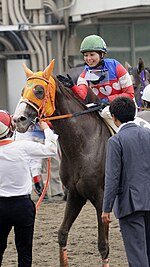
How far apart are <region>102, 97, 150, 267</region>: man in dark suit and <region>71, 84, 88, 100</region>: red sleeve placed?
5.32 ft

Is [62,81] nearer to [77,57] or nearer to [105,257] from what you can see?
[105,257]

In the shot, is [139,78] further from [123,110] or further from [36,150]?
[123,110]

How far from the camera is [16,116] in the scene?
21.2 feet

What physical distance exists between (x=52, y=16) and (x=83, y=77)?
705 centimetres

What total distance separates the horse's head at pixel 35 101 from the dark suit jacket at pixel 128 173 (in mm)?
1243

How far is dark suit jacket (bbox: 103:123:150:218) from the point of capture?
540cm

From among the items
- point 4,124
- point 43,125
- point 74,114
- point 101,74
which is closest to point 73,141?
point 74,114

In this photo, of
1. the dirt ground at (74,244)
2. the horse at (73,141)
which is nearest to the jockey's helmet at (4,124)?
the horse at (73,141)

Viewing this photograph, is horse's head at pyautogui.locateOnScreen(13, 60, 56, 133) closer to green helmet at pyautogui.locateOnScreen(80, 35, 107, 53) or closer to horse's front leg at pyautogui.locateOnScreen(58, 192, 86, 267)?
green helmet at pyautogui.locateOnScreen(80, 35, 107, 53)

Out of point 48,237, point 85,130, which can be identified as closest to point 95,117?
point 85,130

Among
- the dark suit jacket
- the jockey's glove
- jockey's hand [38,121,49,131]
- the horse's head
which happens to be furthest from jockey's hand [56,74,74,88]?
the dark suit jacket

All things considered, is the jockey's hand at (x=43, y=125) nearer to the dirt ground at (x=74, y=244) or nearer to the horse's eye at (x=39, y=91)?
the horse's eye at (x=39, y=91)

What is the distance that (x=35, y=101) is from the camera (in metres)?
6.62

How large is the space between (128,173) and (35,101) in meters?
1.49
